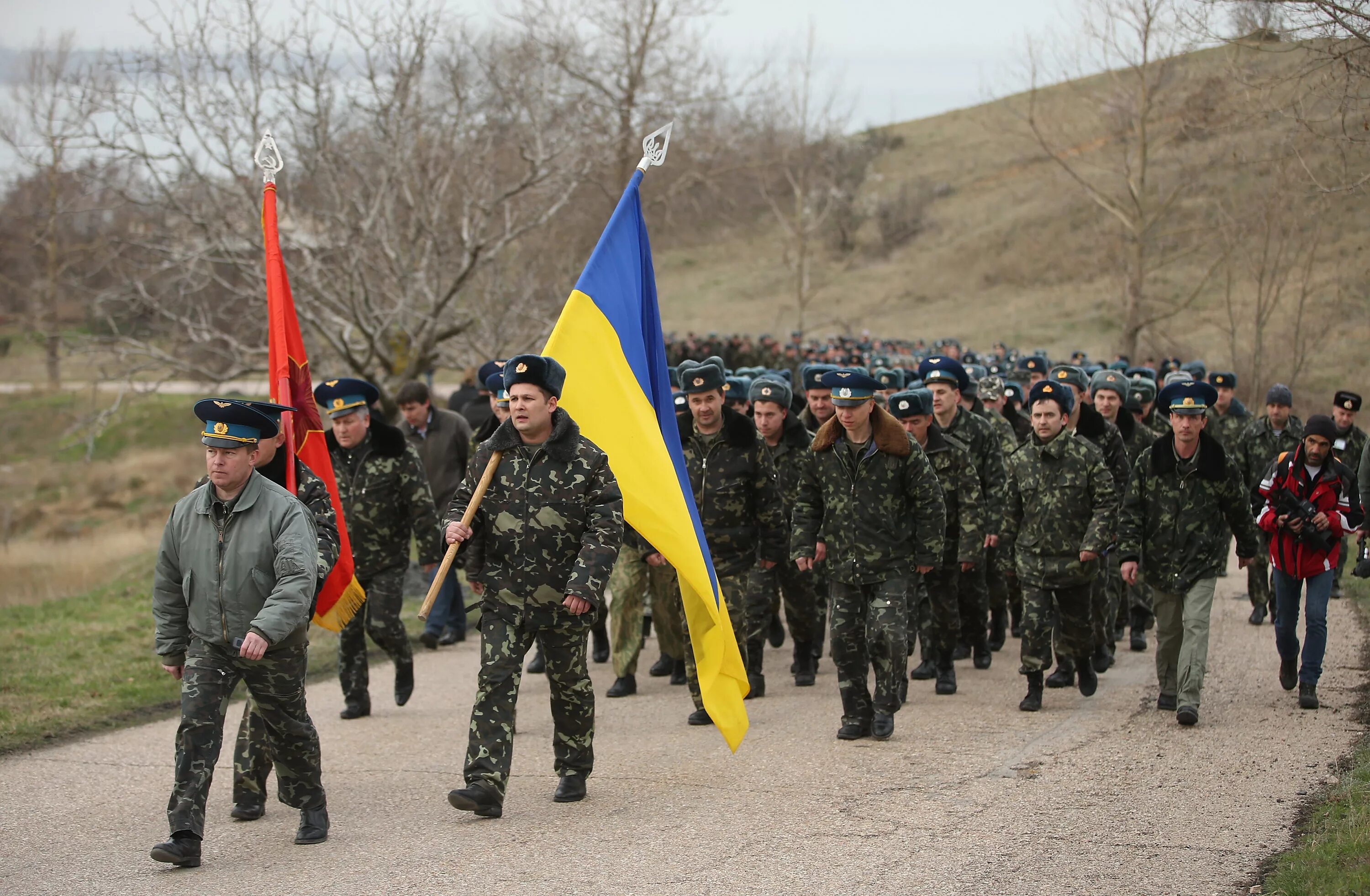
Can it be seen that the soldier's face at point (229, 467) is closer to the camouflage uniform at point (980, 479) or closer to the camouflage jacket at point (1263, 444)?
the camouflage uniform at point (980, 479)

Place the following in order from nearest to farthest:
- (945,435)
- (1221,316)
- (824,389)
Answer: (945,435) → (824,389) → (1221,316)

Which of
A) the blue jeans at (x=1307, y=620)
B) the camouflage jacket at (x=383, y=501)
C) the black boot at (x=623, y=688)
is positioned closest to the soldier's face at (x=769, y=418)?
the black boot at (x=623, y=688)

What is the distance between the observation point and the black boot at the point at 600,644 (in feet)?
37.2

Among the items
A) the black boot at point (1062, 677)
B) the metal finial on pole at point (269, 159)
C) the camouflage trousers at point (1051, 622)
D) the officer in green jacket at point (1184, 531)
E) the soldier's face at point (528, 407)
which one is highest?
the metal finial on pole at point (269, 159)

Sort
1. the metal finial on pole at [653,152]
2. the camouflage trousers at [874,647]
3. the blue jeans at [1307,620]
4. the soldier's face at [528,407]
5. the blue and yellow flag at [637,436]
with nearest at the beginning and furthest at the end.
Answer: the soldier's face at [528,407], the blue and yellow flag at [637,436], the metal finial on pole at [653,152], the camouflage trousers at [874,647], the blue jeans at [1307,620]

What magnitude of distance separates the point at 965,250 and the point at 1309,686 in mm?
60041

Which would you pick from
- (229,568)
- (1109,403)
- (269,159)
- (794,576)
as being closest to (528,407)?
(229,568)

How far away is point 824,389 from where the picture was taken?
10.9 metres

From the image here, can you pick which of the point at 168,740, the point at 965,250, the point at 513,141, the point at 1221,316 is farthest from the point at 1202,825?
the point at 965,250

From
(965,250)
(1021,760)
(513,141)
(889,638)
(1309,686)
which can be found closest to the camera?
(1021,760)

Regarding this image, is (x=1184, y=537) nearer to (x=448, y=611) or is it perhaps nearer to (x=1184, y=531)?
(x=1184, y=531)

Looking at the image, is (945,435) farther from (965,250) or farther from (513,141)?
(965,250)

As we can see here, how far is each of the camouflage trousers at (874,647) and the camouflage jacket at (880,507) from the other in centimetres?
14

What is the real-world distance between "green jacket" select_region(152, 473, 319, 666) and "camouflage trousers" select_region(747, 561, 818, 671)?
414cm
